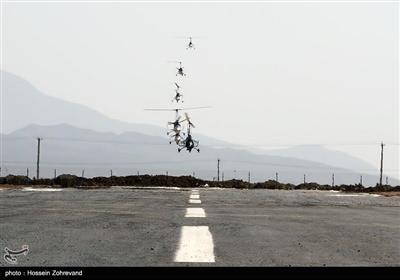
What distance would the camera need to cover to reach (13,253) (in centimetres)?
639

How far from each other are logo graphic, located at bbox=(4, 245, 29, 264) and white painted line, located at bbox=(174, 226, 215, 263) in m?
1.72

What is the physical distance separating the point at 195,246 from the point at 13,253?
210 centimetres

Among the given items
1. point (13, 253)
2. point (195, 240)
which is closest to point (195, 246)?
point (195, 240)

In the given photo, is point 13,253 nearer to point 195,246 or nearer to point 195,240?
point 195,246

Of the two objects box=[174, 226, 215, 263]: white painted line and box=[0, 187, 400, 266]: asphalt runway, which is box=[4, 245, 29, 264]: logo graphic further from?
box=[174, 226, 215, 263]: white painted line

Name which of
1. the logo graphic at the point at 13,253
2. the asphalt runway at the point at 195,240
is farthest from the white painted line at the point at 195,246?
the logo graphic at the point at 13,253

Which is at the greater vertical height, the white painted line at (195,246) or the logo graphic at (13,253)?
→ the white painted line at (195,246)

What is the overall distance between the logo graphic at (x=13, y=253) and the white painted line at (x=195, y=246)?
1719 mm

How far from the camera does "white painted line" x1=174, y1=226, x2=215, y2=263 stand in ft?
20.2

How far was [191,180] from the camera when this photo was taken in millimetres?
59469

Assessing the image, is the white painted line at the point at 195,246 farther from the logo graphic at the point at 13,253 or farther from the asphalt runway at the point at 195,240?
the logo graphic at the point at 13,253

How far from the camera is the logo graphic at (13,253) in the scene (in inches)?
237
